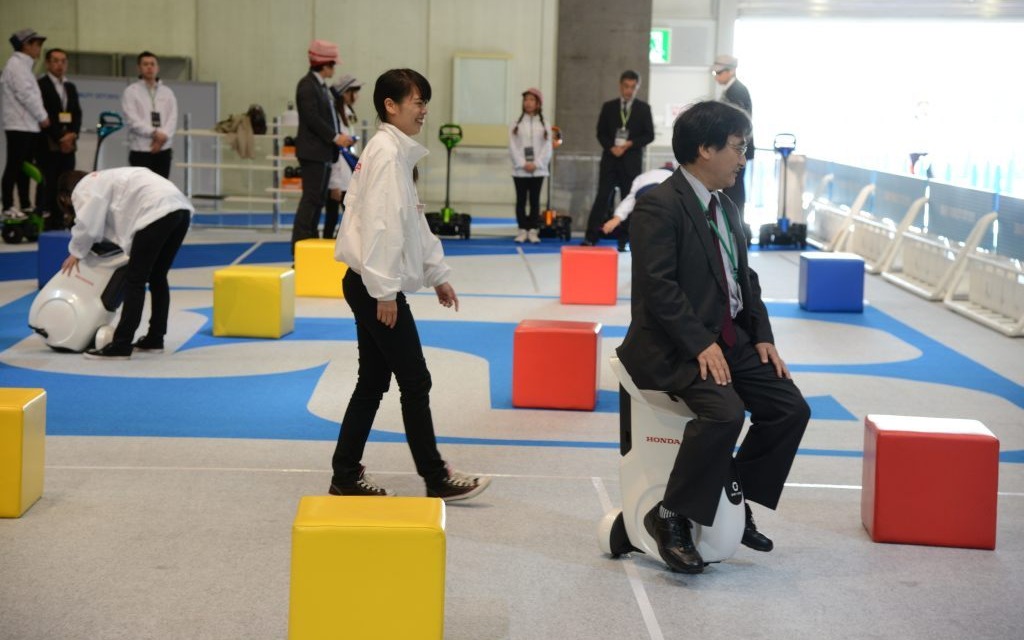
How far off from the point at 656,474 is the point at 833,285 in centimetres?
622

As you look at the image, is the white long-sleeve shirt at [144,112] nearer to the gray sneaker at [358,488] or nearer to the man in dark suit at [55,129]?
the man in dark suit at [55,129]

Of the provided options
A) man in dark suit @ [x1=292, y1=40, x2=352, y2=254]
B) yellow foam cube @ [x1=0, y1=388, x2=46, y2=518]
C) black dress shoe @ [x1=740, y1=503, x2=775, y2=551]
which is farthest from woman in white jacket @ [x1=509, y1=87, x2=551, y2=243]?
black dress shoe @ [x1=740, y1=503, x2=775, y2=551]

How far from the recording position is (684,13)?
2267 cm

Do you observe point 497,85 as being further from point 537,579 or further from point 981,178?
point 537,579

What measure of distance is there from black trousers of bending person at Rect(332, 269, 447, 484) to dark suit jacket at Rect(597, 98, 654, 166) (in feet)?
29.9

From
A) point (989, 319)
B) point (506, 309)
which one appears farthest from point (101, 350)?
point (989, 319)

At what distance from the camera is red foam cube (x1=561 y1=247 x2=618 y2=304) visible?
9.94 m

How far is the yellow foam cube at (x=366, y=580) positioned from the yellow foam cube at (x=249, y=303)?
508 centimetres

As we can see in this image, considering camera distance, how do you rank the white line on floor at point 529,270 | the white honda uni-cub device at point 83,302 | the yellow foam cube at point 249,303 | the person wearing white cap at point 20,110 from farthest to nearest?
the person wearing white cap at point 20,110 < the white line on floor at point 529,270 < the yellow foam cube at point 249,303 < the white honda uni-cub device at point 83,302

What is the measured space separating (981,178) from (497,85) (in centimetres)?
784

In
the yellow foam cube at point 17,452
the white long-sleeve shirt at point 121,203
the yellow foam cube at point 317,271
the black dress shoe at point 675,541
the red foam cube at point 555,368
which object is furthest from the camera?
the yellow foam cube at point 317,271

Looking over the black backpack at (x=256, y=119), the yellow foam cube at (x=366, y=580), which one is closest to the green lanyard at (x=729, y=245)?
the yellow foam cube at (x=366, y=580)

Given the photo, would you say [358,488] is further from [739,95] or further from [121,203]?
[739,95]

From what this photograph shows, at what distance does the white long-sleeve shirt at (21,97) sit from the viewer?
41.7 feet
